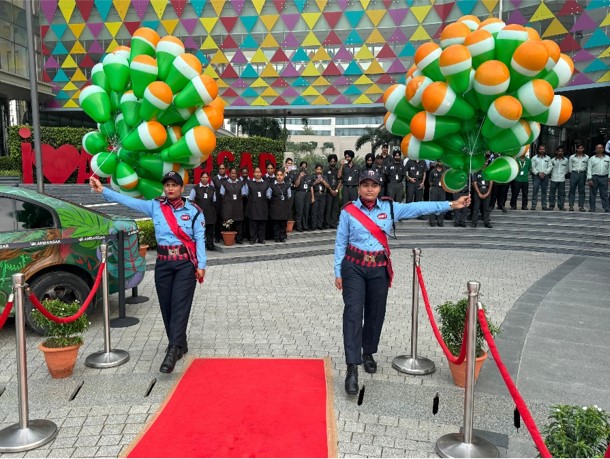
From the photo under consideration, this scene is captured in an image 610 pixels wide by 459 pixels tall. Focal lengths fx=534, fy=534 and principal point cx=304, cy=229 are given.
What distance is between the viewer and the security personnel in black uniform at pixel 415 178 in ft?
46.5

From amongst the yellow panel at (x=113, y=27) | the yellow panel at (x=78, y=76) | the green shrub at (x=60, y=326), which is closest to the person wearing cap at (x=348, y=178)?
the green shrub at (x=60, y=326)

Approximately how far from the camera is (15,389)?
4715mm

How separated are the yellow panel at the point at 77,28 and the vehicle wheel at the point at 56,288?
26561 mm

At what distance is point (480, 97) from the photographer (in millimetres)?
4750

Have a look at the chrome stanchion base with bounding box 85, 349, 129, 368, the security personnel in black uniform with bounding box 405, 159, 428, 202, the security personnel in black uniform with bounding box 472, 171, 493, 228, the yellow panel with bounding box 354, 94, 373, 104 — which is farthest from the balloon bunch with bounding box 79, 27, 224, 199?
the yellow panel with bounding box 354, 94, 373, 104

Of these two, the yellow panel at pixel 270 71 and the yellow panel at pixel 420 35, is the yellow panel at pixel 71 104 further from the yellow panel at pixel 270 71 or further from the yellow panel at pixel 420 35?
the yellow panel at pixel 420 35

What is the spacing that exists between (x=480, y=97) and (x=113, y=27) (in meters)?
Result: 27.8

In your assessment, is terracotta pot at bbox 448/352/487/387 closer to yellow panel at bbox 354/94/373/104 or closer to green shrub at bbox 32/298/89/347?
green shrub at bbox 32/298/89/347

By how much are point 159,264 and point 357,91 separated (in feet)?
75.7

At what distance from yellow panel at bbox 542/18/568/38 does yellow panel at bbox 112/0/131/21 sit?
2034 centimetres

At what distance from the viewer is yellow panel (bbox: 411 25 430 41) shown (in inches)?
1005

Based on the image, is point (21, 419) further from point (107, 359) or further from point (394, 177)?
point (394, 177)

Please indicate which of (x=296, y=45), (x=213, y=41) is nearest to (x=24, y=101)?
(x=213, y=41)

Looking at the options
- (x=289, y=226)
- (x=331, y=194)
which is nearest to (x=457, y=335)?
(x=289, y=226)
